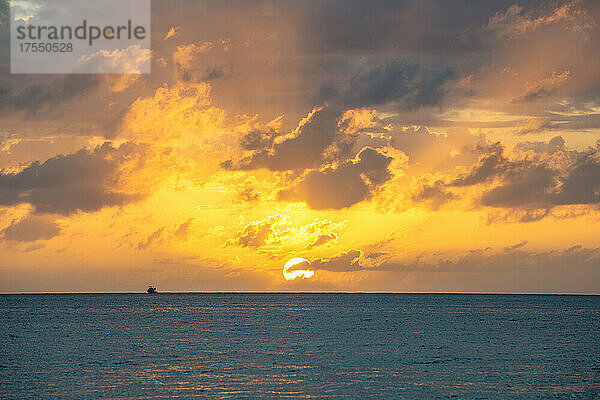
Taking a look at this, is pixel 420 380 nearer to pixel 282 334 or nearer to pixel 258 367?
pixel 258 367

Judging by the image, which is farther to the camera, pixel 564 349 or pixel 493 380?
pixel 564 349

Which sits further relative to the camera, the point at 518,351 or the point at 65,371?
the point at 518,351

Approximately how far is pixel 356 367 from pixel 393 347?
25.2m

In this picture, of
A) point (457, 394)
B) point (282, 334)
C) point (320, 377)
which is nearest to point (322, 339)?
point (282, 334)

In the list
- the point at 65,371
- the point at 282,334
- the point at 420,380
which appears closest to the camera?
the point at 420,380

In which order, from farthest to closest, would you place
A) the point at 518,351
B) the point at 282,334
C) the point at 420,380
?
the point at 282,334 < the point at 518,351 < the point at 420,380

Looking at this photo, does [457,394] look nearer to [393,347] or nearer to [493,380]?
[493,380]

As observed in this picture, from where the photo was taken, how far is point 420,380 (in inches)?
2859

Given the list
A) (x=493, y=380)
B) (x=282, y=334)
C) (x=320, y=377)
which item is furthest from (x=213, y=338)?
(x=493, y=380)

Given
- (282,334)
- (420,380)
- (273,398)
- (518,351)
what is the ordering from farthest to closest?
(282,334), (518,351), (420,380), (273,398)

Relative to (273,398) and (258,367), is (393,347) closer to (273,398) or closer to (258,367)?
(258,367)

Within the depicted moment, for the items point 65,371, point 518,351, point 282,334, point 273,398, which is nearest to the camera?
point 273,398

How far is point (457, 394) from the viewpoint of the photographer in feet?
214

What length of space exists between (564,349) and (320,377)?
4848 centimetres
